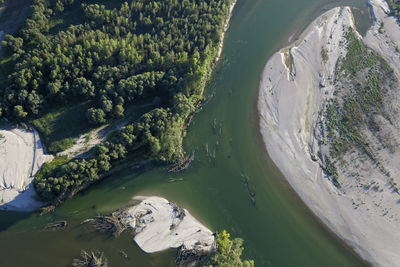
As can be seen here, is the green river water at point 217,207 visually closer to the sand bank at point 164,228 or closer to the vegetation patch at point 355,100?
the sand bank at point 164,228

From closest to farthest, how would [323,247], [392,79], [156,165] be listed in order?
1. [323,247]
2. [156,165]
3. [392,79]

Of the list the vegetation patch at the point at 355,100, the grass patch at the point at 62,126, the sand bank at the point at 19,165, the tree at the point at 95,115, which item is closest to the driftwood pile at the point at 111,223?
the sand bank at the point at 19,165

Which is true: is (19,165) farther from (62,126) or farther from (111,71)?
(111,71)

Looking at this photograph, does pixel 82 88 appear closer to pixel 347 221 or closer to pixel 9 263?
pixel 9 263

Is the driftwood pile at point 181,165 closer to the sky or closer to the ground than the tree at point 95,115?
closer to the ground

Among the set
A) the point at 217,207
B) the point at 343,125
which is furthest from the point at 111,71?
the point at 343,125

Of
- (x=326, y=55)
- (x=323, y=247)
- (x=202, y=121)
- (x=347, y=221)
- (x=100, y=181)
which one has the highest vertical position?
(x=326, y=55)

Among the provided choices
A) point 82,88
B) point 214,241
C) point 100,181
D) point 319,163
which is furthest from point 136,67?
point 319,163
